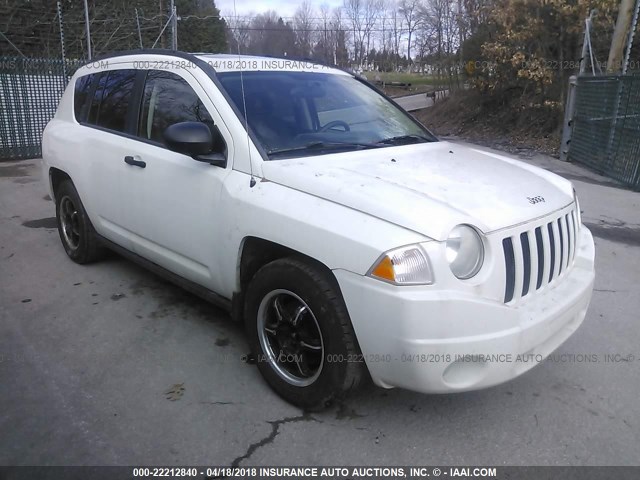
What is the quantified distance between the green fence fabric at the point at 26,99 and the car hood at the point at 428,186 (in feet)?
34.1

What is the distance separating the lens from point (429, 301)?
7.59 feet

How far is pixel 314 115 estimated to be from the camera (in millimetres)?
3568

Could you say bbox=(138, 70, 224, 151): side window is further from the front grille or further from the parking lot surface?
the front grille

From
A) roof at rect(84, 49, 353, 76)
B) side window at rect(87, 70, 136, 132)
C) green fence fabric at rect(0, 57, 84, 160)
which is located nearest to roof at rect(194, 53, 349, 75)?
roof at rect(84, 49, 353, 76)

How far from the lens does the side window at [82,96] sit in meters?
4.77

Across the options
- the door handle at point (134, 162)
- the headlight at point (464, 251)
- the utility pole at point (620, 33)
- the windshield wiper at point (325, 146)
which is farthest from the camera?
the utility pole at point (620, 33)

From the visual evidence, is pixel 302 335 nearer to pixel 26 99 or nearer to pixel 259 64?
pixel 259 64

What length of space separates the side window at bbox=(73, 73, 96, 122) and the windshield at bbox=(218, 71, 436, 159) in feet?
A: 6.44

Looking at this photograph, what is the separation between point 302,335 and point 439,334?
0.82 metres

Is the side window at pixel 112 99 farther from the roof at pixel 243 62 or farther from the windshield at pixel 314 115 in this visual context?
the windshield at pixel 314 115

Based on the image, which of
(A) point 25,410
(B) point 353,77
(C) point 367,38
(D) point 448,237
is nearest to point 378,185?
(D) point 448,237

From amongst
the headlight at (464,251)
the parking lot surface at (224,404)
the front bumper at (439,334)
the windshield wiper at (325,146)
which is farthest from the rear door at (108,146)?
the headlight at (464,251)

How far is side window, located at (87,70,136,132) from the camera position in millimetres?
4160

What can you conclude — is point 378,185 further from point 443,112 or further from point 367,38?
point 367,38
